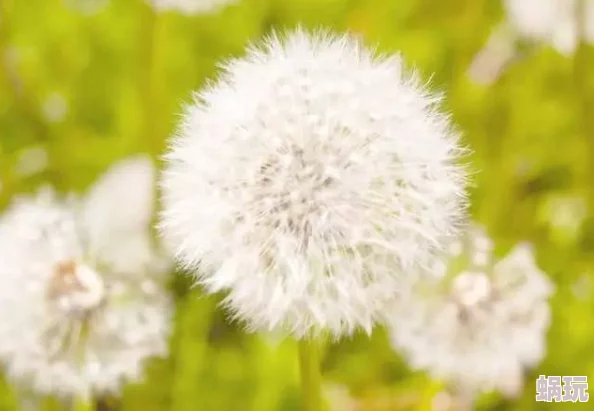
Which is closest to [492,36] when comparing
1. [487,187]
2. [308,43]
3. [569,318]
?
[487,187]

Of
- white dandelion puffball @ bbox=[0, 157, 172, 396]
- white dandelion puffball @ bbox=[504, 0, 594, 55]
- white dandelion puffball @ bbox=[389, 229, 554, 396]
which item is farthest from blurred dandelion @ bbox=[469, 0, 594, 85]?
white dandelion puffball @ bbox=[0, 157, 172, 396]

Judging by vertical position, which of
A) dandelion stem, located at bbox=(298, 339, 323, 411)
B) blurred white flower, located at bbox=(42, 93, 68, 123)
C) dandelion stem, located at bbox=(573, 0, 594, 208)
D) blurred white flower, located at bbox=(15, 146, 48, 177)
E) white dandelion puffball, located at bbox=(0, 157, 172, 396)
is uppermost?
blurred white flower, located at bbox=(42, 93, 68, 123)

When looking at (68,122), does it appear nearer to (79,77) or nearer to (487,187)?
(79,77)

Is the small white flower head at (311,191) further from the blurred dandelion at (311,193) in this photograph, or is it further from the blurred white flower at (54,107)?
the blurred white flower at (54,107)

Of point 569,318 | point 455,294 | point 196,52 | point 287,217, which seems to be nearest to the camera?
point 287,217

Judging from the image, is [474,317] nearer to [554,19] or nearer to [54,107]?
[554,19]

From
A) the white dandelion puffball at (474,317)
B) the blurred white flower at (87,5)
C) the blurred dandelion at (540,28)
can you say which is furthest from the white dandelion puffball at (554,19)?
the blurred white flower at (87,5)

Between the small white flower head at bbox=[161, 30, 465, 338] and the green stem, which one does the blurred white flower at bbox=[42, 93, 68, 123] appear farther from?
the small white flower head at bbox=[161, 30, 465, 338]
